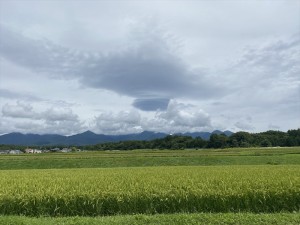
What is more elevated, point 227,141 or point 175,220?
point 227,141

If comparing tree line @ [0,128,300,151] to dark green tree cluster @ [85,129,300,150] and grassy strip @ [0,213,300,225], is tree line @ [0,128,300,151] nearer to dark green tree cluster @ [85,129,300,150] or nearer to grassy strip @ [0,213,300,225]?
dark green tree cluster @ [85,129,300,150]

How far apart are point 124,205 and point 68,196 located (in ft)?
8.72

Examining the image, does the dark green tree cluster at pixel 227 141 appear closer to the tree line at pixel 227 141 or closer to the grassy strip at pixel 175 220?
the tree line at pixel 227 141

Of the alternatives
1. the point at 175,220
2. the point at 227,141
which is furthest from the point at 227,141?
the point at 175,220

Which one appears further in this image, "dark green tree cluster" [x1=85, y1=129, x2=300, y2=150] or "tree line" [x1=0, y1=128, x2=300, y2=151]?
"dark green tree cluster" [x1=85, y1=129, x2=300, y2=150]

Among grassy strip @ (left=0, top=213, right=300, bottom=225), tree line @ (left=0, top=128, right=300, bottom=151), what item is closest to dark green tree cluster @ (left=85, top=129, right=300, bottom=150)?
tree line @ (left=0, top=128, right=300, bottom=151)

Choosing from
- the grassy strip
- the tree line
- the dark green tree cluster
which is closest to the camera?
the grassy strip

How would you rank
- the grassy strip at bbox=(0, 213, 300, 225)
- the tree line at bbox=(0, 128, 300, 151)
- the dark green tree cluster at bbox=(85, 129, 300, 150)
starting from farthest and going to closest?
the dark green tree cluster at bbox=(85, 129, 300, 150) → the tree line at bbox=(0, 128, 300, 151) → the grassy strip at bbox=(0, 213, 300, 225)

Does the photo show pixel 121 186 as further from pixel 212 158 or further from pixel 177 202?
pixel 212 158

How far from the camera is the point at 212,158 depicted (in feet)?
195

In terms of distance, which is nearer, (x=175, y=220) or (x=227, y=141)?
(x=175, y=220)

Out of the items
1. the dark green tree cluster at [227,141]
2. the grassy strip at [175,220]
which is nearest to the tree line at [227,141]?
the dark green tree cluster at [227,141]

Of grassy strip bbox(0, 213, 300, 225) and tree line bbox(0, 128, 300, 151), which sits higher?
tree line bbox(0, 128, 300, 151)

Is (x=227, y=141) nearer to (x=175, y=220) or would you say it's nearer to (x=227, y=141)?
(x=227, y=141)
